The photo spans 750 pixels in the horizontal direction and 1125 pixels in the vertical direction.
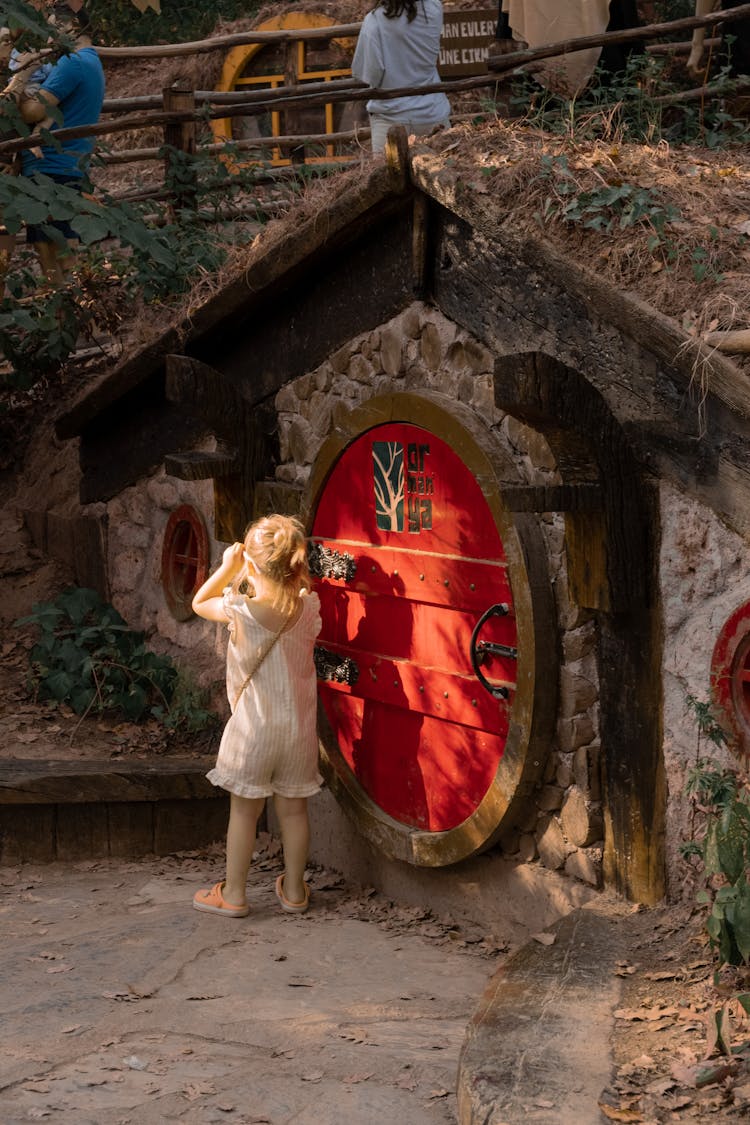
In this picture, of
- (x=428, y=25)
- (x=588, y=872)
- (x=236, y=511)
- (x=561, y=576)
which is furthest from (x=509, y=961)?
(x=428, y=25)

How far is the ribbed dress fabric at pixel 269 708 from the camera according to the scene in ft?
17.4

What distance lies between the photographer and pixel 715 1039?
3369 millimetres

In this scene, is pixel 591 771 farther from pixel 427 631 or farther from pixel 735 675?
pixel 427 631

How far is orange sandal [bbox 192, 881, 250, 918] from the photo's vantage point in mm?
5453

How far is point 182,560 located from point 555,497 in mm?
2973

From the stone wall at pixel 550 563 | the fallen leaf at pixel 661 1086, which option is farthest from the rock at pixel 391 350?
the fallen leaf at pixel 661 1086

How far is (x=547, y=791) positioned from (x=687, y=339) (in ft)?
5.46

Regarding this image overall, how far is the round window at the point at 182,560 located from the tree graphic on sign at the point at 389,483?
1.51m

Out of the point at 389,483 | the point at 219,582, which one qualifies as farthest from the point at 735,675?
the point at 219,582

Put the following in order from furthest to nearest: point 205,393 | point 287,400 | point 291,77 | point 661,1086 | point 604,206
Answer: point 291,77, point 287,400, point 205,393, point 604,206, point 661,1086

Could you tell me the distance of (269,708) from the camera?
5309 millimetres

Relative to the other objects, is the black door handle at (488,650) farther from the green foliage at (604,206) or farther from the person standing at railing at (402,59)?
the person standing at railing at (402,59)

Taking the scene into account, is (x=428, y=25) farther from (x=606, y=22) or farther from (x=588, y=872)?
(x=588, y=872)

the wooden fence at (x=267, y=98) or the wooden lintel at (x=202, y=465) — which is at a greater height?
the wooden fence at (x=267, y=98)
